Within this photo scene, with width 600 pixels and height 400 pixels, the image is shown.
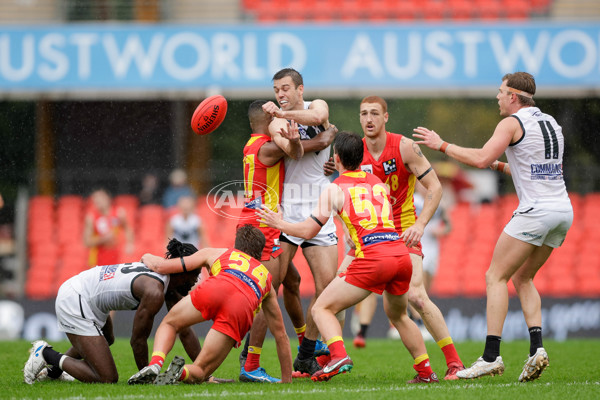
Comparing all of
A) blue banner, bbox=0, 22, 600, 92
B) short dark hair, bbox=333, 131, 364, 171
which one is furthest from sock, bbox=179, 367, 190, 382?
blue banner, bbox=0, 22, 600, 92

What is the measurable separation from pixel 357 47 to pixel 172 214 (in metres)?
4.41

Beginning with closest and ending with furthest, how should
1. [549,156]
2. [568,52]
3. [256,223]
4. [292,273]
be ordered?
1. [549,156]
2. [256,223]
3. [292,273]
4. [568,52]

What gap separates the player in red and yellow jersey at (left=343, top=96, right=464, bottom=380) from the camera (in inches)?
272

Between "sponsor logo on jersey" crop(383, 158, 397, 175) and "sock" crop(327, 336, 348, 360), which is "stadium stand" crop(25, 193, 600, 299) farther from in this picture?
"sock" crop(327, 336, 348, 360)

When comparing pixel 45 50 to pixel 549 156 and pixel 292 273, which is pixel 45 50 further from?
pixel 549 156

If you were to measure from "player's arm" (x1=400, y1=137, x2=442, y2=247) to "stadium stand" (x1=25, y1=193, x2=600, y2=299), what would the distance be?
785 cm

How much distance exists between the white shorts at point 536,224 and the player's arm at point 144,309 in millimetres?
2902

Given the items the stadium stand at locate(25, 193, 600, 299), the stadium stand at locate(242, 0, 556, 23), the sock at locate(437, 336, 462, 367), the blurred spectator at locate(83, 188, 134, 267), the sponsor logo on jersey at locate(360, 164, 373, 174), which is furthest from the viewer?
the stadium stand at locate(242, 0, 556, 23)

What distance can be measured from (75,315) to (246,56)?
860cm

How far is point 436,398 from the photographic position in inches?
219

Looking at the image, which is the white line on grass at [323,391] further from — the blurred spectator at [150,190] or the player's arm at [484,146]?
the blurred spectator at [150,190]

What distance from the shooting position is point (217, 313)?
636cm

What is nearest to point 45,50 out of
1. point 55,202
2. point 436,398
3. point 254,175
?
point 55,202

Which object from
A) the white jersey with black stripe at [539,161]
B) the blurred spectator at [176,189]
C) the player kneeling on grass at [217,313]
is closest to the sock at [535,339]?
the white jersey with black stripe at [539,161]
